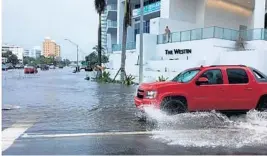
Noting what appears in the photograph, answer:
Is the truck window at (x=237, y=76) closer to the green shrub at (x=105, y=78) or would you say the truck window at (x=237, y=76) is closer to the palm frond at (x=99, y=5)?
the green shrub at (x=105, y=78)

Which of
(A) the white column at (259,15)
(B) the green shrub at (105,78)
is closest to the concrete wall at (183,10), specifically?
(B) the green shrub at (105,78)

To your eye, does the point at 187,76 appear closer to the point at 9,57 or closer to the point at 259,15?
the point at 259,15

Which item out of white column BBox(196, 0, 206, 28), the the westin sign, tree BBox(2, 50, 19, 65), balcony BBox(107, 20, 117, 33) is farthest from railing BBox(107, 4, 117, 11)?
tree BBox(2, 50, 19, 65)

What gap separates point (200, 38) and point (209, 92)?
21622 mm

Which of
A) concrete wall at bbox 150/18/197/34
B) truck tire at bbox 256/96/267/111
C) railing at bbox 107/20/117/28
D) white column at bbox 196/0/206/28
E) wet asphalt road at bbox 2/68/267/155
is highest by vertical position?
railing at bbox 107/20/117/28

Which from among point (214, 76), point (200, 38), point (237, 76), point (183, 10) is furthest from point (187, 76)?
point (183, 10)

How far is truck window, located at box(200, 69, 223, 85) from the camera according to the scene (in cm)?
1209

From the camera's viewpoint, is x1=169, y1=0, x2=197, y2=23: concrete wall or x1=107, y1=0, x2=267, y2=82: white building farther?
x1=169, y1=0, x2=197, y2=23: concrete wall

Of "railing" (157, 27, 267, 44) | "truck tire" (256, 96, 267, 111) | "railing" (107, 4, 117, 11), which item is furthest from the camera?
"railing" (107, 4, 117, 11)

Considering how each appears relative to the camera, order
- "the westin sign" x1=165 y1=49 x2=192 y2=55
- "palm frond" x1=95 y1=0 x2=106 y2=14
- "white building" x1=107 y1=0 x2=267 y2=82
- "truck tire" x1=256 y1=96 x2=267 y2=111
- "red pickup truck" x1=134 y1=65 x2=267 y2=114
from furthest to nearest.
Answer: "palm frond" x1=95 y1=0 x2=106 y2=14
"the westin sign" x1=165 y1=49 x2=192 y2=55
"white building" x1=107 y1=0 x2=267 y2=82
"truck tire" x1=256 y1=96 x2=267 y2=111
"red pickup truck" x1=134 y1=65 x2=267 y2=114

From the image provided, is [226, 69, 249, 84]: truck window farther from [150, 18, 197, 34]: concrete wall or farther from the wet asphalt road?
[150, 18, 197, 34]: concrete wall

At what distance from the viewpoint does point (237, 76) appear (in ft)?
40.4

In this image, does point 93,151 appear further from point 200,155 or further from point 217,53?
point 217,53

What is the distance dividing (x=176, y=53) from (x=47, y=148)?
91.8 ft
